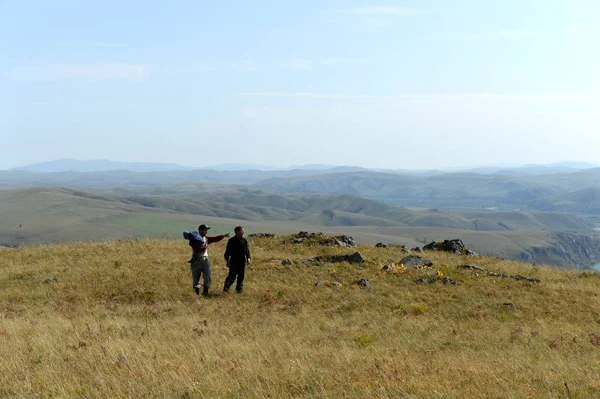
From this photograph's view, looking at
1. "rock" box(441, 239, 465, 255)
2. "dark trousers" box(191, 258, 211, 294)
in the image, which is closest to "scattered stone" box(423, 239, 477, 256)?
→ "rock" box(441, 239, 465, 255)

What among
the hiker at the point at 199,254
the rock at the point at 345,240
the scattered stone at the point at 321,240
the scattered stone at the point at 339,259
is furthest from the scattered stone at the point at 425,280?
the rock at the point at 345,240

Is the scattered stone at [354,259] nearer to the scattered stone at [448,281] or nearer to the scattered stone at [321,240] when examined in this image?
the scattered stone at [448,281]

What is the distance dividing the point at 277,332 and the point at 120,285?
9966mm

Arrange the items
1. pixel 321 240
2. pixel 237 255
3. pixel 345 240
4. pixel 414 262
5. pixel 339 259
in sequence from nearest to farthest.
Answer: pixel 237 255, pixel 414 262, pixel 339 259, pixel 321 240, pixel 345 240

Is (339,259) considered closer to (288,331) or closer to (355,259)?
(355,259)

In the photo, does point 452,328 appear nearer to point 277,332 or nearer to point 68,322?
point 277,332

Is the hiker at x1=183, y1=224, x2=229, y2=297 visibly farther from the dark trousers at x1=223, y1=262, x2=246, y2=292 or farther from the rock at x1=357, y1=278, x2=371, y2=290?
the rock at x1=357, y1=278, x2=371, y2=290

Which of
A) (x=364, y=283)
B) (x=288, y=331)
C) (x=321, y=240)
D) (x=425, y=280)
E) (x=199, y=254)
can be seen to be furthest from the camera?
(x=321, y=240)

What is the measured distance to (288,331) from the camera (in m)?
14.7

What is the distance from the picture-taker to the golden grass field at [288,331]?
8.77m

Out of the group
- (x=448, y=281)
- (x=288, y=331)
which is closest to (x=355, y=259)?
(x=448, y=281)

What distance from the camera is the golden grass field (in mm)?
8773

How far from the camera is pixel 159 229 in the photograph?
642 feet

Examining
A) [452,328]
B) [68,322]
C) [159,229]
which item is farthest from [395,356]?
[159,229]
